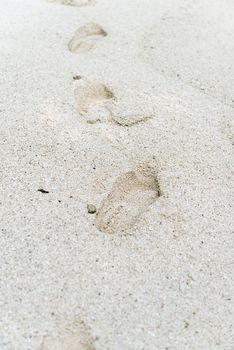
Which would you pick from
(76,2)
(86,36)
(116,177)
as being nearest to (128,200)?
(116,177)

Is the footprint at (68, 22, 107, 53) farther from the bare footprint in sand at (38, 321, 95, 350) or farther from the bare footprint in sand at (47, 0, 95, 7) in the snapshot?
the bare footprint in sand at (38, 321, 95, 350)

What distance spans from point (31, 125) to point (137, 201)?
51 centimetres

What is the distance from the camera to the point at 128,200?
1.65 m

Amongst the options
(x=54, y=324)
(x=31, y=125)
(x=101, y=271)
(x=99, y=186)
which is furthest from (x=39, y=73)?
(x=54, y=324)

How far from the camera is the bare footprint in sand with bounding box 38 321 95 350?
1.28 m

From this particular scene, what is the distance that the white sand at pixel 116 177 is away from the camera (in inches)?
53.3

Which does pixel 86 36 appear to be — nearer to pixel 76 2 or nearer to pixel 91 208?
pixel 76 2

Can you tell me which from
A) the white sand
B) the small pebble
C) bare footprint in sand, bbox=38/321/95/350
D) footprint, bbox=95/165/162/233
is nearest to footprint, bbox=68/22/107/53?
the white sand

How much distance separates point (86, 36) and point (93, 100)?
0.49m

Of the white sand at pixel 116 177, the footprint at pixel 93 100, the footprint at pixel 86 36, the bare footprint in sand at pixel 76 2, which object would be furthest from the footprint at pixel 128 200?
the bare footprint in sand at pixel 76 2

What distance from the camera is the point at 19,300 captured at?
1366mm

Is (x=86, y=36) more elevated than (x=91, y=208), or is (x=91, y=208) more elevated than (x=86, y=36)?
(x=86, y=36)

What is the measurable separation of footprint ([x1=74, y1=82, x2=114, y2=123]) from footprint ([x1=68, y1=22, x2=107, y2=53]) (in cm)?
30

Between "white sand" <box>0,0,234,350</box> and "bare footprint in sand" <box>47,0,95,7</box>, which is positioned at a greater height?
"bare footprint in sand" <box>47,0,95,7</box>
